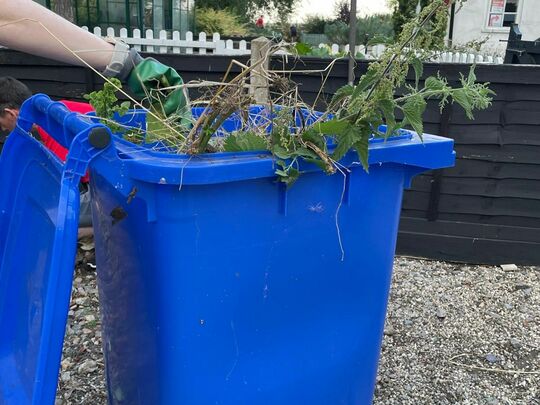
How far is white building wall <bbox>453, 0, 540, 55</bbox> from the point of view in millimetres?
14023

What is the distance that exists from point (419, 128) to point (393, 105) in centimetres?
9

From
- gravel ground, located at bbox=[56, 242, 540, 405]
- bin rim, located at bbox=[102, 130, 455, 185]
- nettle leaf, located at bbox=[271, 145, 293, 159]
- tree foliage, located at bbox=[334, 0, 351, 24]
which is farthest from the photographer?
tree foliage, located at bbox=[334, 0, 351, 24]

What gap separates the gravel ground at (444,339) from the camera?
100 inches

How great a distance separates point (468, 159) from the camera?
3951 millimetres

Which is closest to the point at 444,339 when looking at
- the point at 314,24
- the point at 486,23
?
the point at 486,23

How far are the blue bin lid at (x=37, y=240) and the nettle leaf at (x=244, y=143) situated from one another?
292 mm

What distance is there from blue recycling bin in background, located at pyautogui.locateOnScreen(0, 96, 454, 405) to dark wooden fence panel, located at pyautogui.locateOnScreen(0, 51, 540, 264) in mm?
2361

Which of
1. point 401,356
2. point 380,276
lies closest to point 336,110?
point 380,276

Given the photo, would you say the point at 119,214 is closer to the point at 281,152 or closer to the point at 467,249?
the point at 281,152

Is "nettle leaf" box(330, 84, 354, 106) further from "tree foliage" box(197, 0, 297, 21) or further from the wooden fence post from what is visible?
"tree foliage" box(197, 0, 297, 21)

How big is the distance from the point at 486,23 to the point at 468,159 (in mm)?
11991

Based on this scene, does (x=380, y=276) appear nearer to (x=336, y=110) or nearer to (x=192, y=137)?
(x=336, y=110)

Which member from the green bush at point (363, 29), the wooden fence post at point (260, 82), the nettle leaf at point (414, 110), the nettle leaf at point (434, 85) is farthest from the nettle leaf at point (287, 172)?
the green bush at point (363, 29)

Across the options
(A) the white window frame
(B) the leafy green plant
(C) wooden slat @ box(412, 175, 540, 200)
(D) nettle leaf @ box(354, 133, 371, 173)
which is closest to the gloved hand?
(B) the leafy green plant
